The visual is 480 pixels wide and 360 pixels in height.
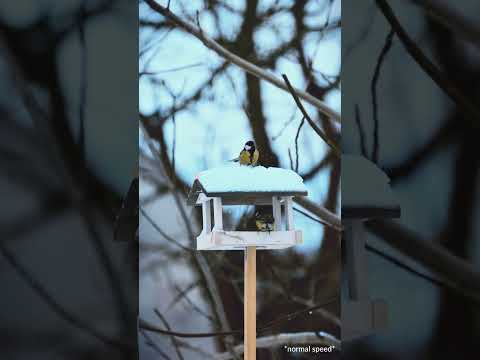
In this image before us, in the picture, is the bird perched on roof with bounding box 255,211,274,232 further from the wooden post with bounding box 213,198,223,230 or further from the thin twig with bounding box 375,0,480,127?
the thin twig with bounding box 375,0,480,127

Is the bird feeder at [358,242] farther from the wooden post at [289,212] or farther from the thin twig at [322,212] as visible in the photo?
the wooden post at [289,212]

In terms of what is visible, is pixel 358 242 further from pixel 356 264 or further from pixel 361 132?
pixel 361 132

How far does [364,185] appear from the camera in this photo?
321 centimetres

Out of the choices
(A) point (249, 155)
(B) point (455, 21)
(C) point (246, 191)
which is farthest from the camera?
(B) point (455, 21)

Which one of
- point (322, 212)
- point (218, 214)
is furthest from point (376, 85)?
point (218, 214)

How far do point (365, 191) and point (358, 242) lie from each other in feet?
Answer: 0.80

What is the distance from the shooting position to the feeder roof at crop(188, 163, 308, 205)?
2.66 metres

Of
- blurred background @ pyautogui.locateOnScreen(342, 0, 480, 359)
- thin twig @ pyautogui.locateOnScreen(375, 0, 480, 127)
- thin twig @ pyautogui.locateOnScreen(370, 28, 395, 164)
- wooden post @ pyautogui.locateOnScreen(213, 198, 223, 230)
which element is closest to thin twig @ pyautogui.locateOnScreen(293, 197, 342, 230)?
blurred background @ pyautogui.locateOnScreen(342, 0, 480, 359)

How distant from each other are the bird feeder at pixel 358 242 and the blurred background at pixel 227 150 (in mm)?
60

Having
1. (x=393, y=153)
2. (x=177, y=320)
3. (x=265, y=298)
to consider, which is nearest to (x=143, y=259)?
(x=177, y=320)

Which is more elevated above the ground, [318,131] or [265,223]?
[318,131]

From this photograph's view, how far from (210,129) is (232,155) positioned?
162mm

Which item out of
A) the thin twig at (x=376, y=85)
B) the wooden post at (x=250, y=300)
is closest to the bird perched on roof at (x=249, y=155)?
the wooden post at (x=250, y=300)

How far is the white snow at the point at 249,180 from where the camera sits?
8.77ft
